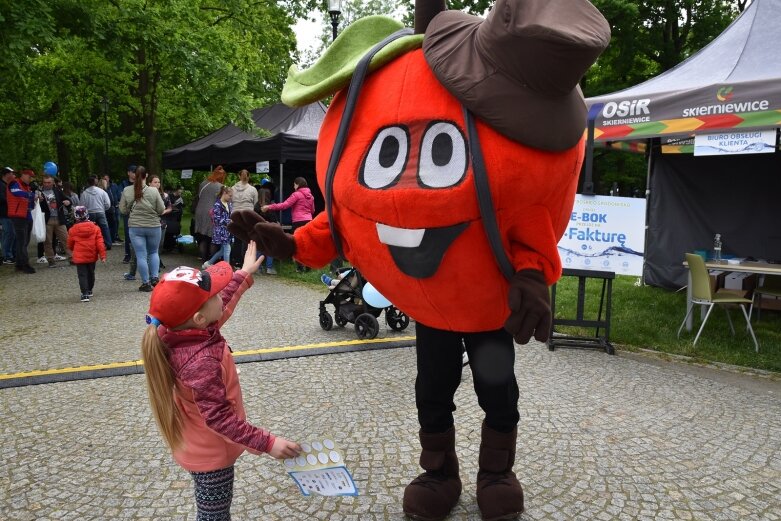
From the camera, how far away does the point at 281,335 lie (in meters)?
6.35

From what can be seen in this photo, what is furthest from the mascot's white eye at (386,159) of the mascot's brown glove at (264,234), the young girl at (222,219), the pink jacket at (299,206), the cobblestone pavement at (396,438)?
the pink jacket at (299,206)

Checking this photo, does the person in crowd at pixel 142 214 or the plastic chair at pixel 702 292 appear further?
the person in crowd at pixel 142 214

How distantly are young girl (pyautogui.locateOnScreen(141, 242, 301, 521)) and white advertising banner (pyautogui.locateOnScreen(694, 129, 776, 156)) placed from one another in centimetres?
539

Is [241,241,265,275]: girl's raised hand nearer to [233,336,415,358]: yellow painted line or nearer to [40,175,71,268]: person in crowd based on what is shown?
[233,336,415,358]: yellow painted line

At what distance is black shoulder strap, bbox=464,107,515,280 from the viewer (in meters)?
1.98

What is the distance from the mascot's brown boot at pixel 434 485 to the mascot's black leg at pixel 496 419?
0.15 m

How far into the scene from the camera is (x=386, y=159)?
2.15 meters

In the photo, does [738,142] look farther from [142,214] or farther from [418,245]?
[142,214]

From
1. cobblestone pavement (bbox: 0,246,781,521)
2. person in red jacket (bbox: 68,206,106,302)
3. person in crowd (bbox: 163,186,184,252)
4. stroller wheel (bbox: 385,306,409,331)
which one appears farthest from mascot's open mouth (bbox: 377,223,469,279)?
person in crowd (bbox: 163,186,184,252)

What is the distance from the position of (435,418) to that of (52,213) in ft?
36.9

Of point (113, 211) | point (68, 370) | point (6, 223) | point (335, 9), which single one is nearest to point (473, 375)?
point (68, 370)

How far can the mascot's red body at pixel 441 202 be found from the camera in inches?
79.3

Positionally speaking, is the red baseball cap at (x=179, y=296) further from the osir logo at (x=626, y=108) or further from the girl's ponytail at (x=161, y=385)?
the osir logo at (x=626, y=108)

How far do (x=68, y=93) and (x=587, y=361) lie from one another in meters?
16.4
